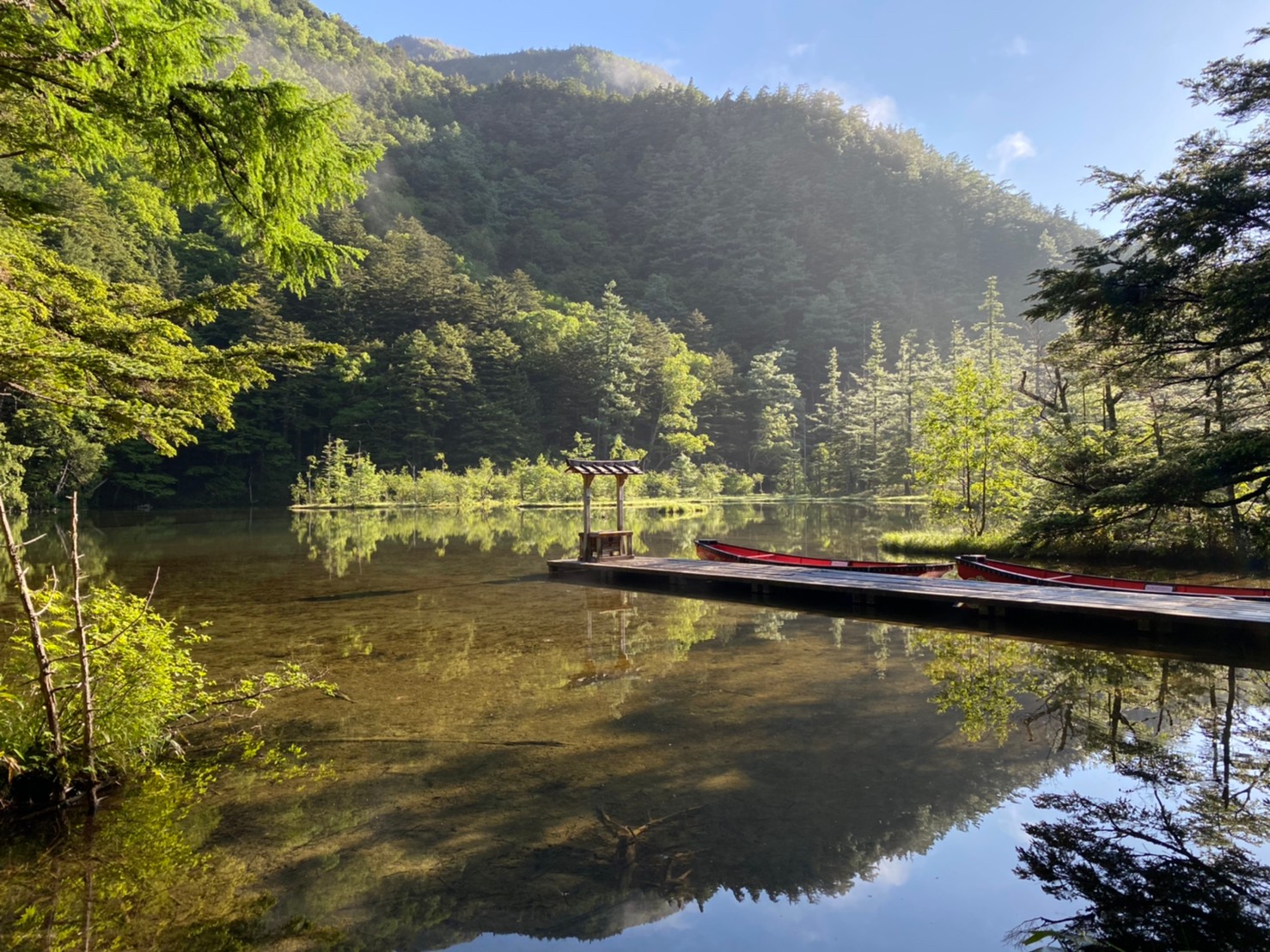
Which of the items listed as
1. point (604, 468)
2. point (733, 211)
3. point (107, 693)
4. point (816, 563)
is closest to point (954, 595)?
point (816, 563)

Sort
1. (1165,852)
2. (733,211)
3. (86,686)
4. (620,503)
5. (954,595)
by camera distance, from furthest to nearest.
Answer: (733,211)
(620,503)
(954,595)
(86,686)
(1165,852)

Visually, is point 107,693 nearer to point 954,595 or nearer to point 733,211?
point 954,595

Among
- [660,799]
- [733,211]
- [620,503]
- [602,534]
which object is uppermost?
[733,211]

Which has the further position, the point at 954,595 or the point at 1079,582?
the point at 1079,582

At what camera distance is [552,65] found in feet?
566

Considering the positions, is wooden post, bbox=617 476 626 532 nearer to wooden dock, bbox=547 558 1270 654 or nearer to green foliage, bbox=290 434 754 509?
wooden dock, bbox=547 558 1270 654

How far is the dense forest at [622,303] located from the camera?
6.81m

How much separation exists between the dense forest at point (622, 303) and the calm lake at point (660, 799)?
3.29 meters

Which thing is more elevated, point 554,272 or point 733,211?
point 733,211

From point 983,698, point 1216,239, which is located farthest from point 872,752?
point 1216,239

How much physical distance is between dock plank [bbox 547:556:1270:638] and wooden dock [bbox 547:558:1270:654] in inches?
0.5

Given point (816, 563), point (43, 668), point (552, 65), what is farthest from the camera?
point (552, 65)

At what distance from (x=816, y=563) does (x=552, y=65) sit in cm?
18888

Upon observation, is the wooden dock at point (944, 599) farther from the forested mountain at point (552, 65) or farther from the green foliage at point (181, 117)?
the forested mountain at point (552, 65)
